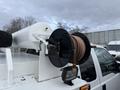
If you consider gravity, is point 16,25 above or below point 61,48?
above

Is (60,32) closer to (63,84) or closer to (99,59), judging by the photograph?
(63,84)

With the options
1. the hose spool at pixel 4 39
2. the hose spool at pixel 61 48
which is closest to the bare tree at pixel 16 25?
the hose spool at pixel 4 39

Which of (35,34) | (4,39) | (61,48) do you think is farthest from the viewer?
(4,39)

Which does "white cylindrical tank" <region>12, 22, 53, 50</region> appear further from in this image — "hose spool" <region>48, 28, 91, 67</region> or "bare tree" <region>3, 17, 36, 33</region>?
"bare tree" <region>3, 17, 36, 33</region>

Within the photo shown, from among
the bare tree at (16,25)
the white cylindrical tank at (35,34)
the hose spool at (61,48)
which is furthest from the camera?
the bare tree at (16,25)

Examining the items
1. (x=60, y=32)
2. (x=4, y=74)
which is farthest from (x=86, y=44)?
(x=4, y=74)

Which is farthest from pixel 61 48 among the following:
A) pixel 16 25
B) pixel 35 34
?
pixel 16 25

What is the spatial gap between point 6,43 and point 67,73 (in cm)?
84

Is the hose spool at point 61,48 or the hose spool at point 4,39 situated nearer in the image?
the hose spool at point 61,48

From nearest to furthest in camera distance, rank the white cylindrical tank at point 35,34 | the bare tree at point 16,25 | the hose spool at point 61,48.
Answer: the hose spool at point 61,48
the white cylindrical tank at point 35,34
the bare tree at point 16,25

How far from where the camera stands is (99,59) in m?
3.63

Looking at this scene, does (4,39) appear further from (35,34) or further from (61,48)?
(61,48)

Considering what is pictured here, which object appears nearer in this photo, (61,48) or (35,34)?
(61,48)

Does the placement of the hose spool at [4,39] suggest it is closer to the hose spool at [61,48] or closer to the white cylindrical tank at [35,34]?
the white cylindrical tank at [35,34]
